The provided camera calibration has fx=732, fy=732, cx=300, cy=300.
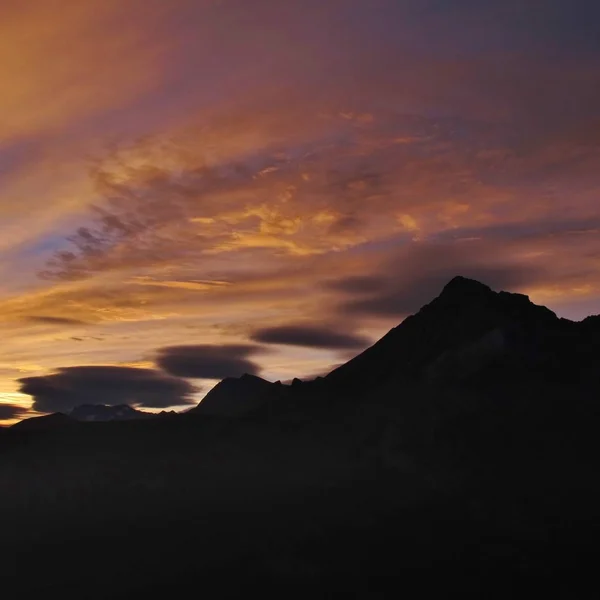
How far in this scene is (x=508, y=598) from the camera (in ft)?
652

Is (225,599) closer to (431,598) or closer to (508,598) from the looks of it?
(431,598)

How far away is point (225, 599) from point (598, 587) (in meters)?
102

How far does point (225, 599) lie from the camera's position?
19988cm

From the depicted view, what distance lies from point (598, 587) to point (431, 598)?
4563 cm

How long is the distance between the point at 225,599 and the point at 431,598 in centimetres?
5618

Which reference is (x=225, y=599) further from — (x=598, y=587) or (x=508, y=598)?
(x=598, y=587)

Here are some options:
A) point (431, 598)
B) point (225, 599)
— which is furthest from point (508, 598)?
point (225, 599)

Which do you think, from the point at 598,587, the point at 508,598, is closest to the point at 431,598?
the point at 508,598

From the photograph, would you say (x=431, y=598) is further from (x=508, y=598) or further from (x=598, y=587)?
(x=598, y=587)

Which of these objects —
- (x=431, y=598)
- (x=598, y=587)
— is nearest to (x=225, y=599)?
(x=431, y=598)

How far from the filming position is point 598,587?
199375 mm

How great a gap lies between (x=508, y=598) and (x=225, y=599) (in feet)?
253

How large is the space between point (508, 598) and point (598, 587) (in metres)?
24.9

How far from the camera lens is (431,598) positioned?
654ft
